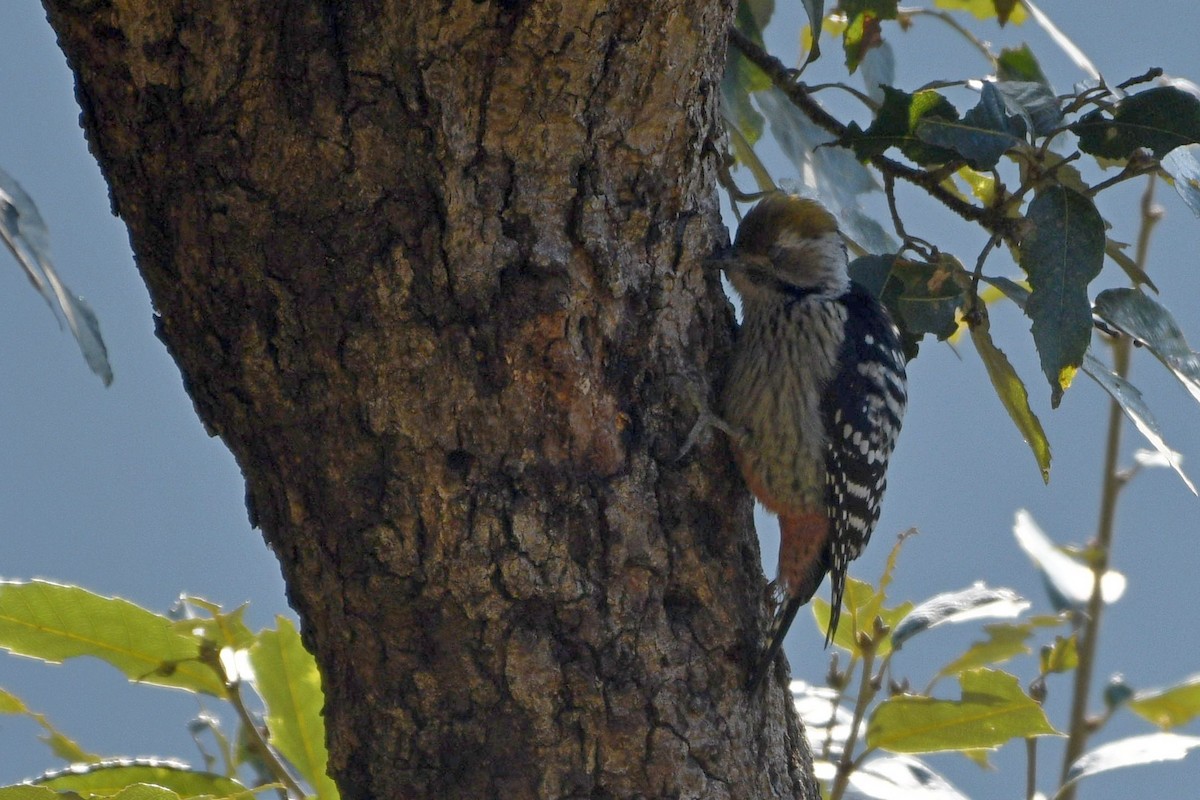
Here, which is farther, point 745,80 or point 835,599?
point 745,80

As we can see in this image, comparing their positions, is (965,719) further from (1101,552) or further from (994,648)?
(1101,552)

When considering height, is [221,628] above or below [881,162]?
below

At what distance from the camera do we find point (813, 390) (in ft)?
9.71

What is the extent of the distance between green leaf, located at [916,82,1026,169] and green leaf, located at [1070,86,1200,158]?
0.55 feet

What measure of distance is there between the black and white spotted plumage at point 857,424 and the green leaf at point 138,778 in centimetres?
147

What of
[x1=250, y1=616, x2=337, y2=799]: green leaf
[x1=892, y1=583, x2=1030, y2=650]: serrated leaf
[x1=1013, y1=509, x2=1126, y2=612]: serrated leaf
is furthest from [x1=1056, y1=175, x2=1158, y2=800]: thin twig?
[x1=250, y1=616, x2=337, y2=799]: green leaf

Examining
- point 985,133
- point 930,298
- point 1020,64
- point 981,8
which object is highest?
point 981,8

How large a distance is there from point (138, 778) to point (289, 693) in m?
0.32

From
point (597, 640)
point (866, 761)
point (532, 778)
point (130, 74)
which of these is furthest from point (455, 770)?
point (130, 74)

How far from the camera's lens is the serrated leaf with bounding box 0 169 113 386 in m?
1.49

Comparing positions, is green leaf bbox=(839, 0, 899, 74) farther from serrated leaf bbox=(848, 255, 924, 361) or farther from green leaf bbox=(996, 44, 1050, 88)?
serrated leaf bbox=(848, 255, 924, 361)

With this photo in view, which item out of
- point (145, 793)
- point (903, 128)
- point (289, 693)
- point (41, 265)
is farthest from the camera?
point (289, 693)

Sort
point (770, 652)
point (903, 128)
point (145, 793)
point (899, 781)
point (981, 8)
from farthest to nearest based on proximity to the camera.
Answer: point (981, 8), point (899, 781), point (903, 128), point (770, 652), point (145, 793)

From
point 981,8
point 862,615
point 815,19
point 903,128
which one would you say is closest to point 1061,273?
point 903,128
